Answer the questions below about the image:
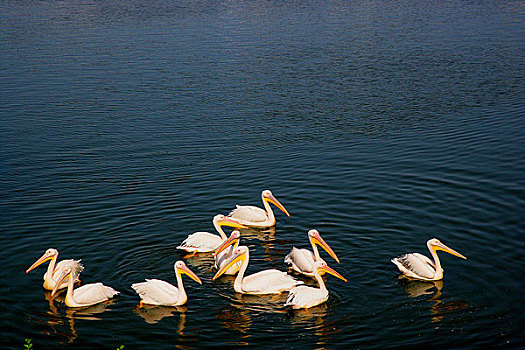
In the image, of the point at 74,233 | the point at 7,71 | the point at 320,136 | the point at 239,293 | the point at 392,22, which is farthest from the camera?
the point at 392,22

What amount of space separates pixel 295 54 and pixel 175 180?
15469 mm

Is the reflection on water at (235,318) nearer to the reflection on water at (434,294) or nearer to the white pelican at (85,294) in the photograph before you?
the white pelican at (85,294)

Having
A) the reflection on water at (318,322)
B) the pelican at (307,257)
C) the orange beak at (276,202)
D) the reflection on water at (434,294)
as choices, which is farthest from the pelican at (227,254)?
the reflection on water at (434,294)

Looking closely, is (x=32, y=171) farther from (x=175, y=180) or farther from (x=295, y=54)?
(x=295, y=54)

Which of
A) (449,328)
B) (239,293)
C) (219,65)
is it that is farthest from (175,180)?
(219,65)

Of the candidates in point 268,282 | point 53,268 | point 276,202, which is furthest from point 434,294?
point 53,268

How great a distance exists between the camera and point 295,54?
3083cm

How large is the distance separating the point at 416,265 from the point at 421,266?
0.27ft

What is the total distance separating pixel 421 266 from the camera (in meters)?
11.5

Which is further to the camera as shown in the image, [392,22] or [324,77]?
[392,22]

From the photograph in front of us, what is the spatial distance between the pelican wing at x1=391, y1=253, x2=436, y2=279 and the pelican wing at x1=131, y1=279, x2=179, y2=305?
12.3ft

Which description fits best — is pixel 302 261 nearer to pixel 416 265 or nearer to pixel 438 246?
pixel 416 265

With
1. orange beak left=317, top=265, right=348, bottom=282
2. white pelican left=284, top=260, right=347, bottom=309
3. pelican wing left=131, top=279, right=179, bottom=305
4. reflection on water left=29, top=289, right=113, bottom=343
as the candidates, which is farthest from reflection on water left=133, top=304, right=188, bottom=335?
orange beak left=317, top=265, right=348, bottom=282

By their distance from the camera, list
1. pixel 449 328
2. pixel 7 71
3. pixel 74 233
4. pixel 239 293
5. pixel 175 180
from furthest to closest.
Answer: pixel 7 71
pixel 175 180
pixel 74 233
pixel 239 293
pixel 449 328
